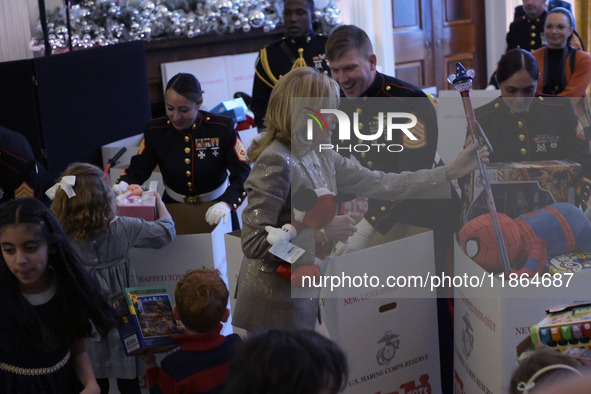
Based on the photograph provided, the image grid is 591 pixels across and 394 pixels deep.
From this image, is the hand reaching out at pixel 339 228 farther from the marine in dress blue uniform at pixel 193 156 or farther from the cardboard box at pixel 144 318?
the marine in dress blue uniform at pixel 193 156

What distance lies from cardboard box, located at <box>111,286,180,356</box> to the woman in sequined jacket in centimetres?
25

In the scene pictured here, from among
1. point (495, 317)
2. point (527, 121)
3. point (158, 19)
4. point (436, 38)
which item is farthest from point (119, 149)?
point (436, 38)

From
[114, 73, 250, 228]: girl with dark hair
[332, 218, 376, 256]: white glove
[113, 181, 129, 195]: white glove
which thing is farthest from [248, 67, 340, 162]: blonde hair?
[114, 73, 250, 228]: girl with dark hair

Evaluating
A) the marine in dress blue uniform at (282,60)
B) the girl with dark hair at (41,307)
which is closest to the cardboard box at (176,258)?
the girl with dark hair at (41,307)

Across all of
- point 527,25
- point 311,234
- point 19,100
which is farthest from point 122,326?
point 527,25

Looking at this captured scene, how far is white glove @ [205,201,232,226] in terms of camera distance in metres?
2.88

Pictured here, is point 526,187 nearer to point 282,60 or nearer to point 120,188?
point 120,188

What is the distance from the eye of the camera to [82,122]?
15.0ft

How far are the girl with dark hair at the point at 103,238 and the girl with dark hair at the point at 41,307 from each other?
0.36m

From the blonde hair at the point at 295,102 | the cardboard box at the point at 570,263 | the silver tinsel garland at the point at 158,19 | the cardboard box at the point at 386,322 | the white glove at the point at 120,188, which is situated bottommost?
the cardboard box at the point at 386,322

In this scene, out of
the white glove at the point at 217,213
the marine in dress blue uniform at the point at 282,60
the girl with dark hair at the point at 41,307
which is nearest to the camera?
the girl with dark hair at the point at 41,307

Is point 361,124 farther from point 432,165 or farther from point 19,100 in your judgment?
point 19,100

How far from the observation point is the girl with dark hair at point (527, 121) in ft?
8.31

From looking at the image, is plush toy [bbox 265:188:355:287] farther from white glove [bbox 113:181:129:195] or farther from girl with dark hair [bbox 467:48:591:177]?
white glove [bbox 113:181:129:195]
